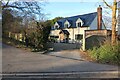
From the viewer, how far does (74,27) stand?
61.3 m

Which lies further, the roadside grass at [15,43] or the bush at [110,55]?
the roadside grass at [15,43]

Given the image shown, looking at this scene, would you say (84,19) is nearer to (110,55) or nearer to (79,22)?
(79,22)

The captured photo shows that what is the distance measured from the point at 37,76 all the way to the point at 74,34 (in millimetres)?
50642

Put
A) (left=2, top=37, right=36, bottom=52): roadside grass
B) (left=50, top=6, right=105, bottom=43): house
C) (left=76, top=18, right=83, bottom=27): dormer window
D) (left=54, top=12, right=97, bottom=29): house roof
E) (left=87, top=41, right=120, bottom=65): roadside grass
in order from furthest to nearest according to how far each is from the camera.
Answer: (left=76, top=18, right=83, bottom=27): dormer window < (left=54, top=12, right=97, bottom=29): house roof < (left=50, top=6, right=105, bottom=43): house < (left=2, top=37, right=36, bottom=52): roadside grass < (left=87, top=41, right=120, bottom=65): roadside grass

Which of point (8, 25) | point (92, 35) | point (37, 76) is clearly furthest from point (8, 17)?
point (37, 76)

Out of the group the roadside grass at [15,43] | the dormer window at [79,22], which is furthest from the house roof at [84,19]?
the roadside grass at [15,43]

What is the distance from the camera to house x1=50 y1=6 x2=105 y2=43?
56156 millimetres

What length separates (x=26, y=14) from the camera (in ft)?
91.7

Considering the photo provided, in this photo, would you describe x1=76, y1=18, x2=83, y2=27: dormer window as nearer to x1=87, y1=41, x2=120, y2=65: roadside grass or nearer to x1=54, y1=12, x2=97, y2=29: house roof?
x1=54, y1=12, x2=97, y2=29: house roof

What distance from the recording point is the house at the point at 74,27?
56.2 metres

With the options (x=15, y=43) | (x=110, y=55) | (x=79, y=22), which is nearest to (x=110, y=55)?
(x=110, y=55)

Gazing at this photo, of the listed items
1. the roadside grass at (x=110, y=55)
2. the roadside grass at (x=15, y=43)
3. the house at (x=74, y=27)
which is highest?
the house at (x=74, y=27)

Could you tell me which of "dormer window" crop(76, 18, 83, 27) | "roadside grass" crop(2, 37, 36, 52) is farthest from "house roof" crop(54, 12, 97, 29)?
"roadside grass" crop(2, 37, 36, 52)

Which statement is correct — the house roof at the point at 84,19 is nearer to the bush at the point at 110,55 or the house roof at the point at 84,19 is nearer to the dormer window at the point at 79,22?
the dormer window at the point at 79,22
